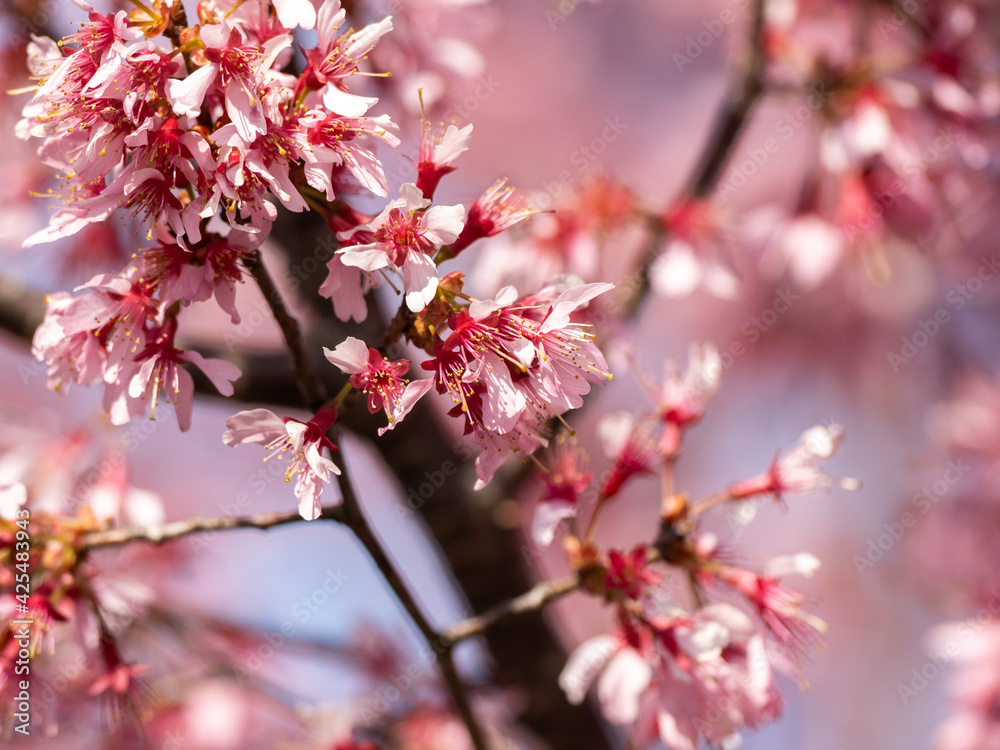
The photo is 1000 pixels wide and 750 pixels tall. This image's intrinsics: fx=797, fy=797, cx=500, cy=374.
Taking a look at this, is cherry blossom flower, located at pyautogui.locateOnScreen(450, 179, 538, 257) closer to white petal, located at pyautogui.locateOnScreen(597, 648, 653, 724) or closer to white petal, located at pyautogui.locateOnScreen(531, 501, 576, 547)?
white petal, located at pyautogui.locateOnScreen(531, 501, 576, 547)

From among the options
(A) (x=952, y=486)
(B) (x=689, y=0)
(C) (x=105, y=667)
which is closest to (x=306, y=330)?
(C) (x=105, y=667)

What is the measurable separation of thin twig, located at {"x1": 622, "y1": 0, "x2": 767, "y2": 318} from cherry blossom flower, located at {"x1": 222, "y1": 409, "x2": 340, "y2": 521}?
0.96 m

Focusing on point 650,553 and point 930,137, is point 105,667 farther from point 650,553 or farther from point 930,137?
point 930,137

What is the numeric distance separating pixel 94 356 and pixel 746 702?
0.85m

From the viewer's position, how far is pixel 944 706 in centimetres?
204

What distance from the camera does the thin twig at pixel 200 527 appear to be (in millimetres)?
828

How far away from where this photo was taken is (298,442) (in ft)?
2.40
